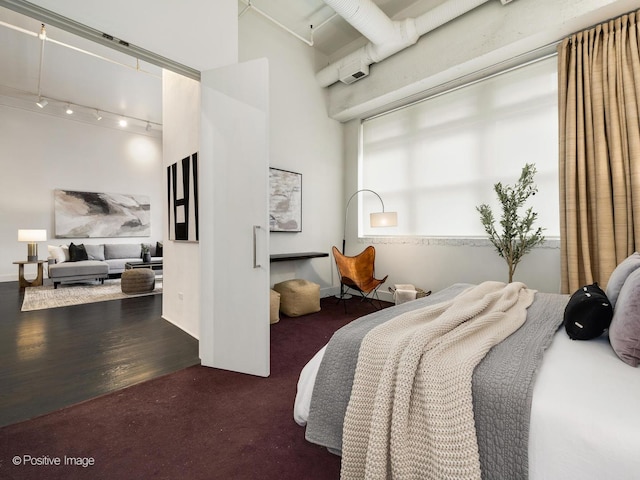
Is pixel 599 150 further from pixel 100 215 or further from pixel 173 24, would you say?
pixel 100 215

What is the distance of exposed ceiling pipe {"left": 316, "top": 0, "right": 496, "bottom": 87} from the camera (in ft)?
10.3

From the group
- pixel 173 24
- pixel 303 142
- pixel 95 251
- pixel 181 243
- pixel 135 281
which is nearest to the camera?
pixel 173 24

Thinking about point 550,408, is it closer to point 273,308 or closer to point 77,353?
point 273,308

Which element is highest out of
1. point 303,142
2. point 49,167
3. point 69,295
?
point 49,167

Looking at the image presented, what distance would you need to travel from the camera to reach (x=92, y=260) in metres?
6.41

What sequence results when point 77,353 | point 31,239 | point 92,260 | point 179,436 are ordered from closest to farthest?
1. point 179,436
2. point 77,353
3. point 31,239
4. point 92,260

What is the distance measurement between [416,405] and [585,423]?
17.0 inches

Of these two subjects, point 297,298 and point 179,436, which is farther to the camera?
point 297,298

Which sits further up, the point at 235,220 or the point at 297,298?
the point at 235,220

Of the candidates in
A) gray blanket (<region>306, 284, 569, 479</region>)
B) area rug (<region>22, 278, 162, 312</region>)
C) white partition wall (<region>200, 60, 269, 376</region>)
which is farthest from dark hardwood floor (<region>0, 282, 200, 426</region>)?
gray blanket (<region>306, 284, 569, 479</region>)

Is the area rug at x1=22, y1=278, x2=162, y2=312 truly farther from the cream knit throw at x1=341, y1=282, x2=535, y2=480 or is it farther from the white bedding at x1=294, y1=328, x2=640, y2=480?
the white bedding at x1=294, y1=328, x2=640, y2=480

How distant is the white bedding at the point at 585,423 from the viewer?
739mm

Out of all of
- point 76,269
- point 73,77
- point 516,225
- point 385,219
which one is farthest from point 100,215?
point 516,225

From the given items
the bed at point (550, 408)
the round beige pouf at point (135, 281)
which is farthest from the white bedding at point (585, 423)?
the round beige pouf at point (135, 281)
